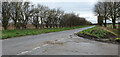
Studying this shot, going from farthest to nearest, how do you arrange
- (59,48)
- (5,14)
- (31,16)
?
1. (31,16)
2. (5,14)
3. (59,48)

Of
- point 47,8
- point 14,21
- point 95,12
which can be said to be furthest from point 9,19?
point 95,12

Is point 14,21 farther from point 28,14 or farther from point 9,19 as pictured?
point 28,14

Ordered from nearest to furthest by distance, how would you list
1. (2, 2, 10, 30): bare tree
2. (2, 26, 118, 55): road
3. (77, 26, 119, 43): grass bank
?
(2, 26, 118, 55): road → (77, 26, 119, 43): grass bank → (2, 2, 10, 30): bare tree

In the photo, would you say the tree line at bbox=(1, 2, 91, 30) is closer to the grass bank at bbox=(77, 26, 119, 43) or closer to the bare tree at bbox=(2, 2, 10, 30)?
the bare tree at bbox=(2, 2, 10, 30)

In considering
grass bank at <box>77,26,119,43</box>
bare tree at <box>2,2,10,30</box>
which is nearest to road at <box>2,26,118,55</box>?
grass bank at <box>77,26,119,43</box>

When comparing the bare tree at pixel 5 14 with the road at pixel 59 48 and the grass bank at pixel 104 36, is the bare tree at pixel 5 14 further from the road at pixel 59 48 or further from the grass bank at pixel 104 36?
the grass bank at pixel 104 36

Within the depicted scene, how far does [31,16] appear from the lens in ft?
116

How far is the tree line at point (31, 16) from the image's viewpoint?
2594 centimetres

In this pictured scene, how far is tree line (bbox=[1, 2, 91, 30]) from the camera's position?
85.1 feet

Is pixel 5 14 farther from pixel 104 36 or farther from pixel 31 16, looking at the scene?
pixel 104 36

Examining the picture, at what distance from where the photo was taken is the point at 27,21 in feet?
113

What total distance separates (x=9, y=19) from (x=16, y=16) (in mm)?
2424

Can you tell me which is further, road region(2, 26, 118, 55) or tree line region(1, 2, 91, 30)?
tree line region(1, 2, 91, 30)

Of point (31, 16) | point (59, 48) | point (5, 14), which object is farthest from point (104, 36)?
point (31, 16)
